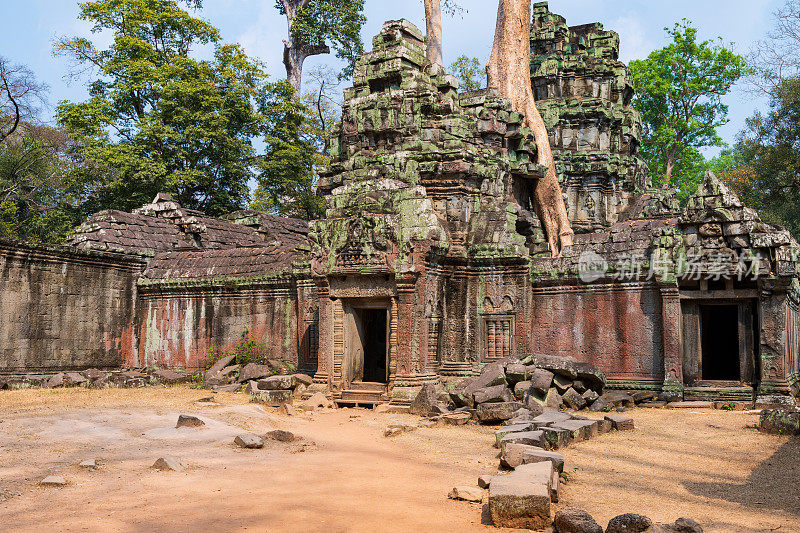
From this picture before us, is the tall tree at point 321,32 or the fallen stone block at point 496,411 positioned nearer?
the fallen stone block at point 496,411

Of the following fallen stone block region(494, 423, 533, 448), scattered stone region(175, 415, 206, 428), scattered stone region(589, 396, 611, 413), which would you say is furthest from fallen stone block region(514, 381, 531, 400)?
scattered stone region(175, 415, 206, 428)

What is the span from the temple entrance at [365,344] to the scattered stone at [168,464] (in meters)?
6.18

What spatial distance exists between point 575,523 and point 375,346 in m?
10.8

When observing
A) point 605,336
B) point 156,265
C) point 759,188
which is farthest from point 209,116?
point 759,188

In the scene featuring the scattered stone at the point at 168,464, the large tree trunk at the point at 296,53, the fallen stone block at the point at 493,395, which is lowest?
the scattered stone at the point at 168,464

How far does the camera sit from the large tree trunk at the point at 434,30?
21.9 m

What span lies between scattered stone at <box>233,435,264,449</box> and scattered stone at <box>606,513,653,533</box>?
471 cm

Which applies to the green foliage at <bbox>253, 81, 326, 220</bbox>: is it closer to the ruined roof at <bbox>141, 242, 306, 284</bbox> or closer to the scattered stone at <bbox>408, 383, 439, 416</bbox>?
the ruined roof at <bbox>141, 242, 306, 284</bbox>

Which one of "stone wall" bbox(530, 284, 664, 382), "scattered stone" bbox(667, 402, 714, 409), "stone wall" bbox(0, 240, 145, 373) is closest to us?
"scattered stone" bbox(667, 402, 714, 409)

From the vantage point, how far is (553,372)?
12.1m

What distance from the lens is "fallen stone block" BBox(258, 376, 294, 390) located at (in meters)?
13.7

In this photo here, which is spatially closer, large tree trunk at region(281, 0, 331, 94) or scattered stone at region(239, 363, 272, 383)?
scattered stone at region(239, 363, 272, 383)

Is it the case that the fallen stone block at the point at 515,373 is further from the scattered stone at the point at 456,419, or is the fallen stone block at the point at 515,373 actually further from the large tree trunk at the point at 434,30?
the large tree trunk at the point at 434,30

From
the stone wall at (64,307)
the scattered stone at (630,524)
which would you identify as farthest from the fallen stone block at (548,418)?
the stone wall at (64,307)
